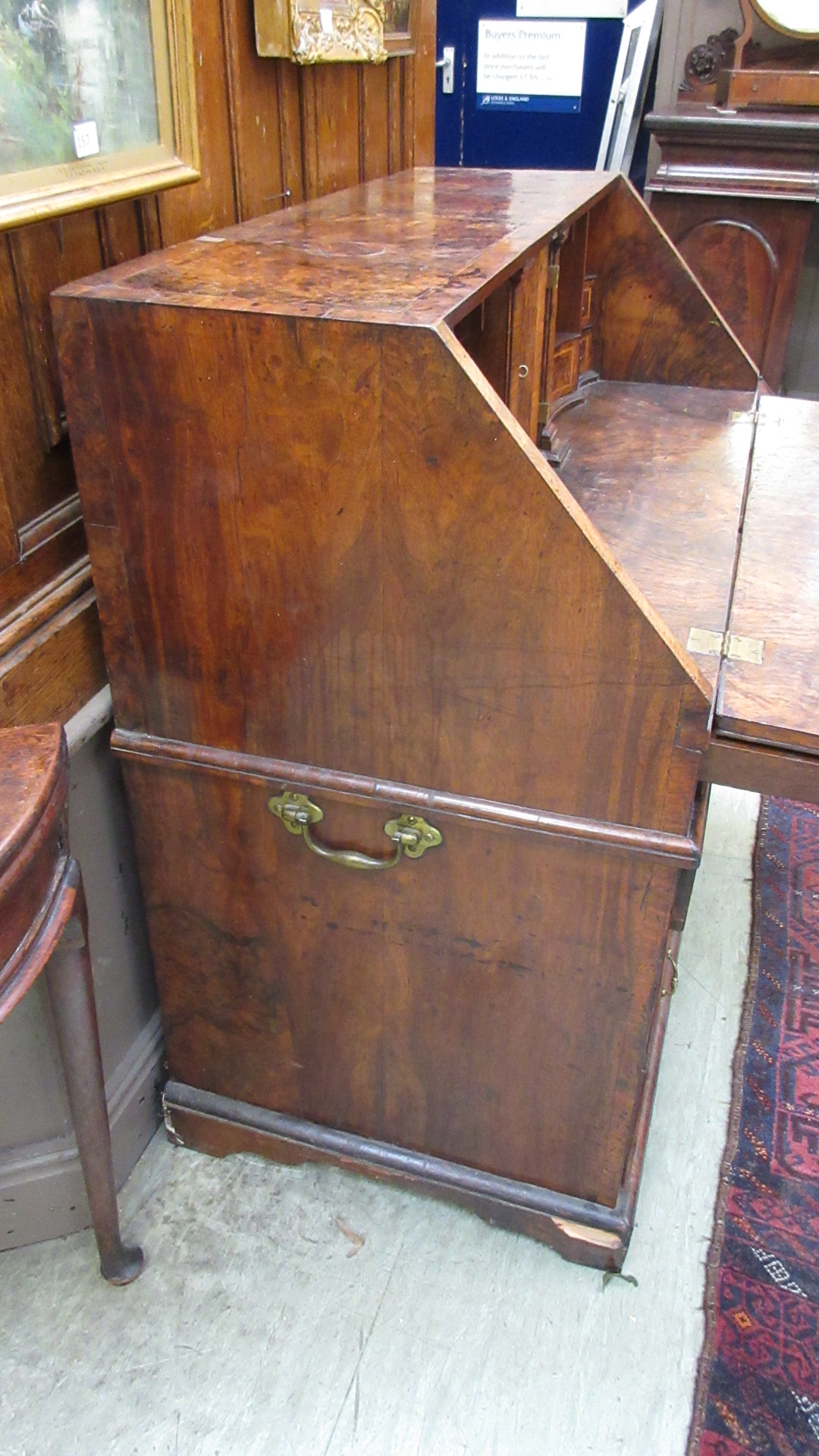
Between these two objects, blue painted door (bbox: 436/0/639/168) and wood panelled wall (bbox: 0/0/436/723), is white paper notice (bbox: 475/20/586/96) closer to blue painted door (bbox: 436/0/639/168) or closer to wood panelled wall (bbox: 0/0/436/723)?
blue painted door (bbox: 436/0/639/168)

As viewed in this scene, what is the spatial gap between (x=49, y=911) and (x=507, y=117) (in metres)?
4.05

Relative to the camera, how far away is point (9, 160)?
3.67 feet

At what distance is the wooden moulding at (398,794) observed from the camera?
1245mm

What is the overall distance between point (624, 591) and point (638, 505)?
0.57 m

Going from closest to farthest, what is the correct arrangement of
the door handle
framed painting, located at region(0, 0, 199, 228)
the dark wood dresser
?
framed painting, located at region(0, 0, 199, 228) → the dark wood dresser → the door handle

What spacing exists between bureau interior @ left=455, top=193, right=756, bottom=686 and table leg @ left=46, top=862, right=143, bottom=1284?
795 millimetres

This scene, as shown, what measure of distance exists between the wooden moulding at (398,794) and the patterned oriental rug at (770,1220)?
2.70ft

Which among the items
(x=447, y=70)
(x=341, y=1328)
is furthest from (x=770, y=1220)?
(x=447, y=70)

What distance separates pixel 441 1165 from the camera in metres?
1.70

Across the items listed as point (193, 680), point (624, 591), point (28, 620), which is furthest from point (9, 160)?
point (624, 591)

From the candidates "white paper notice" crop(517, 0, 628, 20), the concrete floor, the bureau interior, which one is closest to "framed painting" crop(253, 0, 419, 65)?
the bureau interior

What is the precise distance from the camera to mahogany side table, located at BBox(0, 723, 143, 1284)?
92cm

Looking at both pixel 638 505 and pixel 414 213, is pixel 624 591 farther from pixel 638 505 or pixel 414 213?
pixel 414 213

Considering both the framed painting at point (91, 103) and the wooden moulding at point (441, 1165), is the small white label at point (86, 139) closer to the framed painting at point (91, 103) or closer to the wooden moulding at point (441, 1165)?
the framed painting at point (91, 103)
